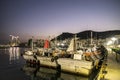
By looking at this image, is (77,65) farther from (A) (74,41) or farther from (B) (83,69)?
(A) (74,41)

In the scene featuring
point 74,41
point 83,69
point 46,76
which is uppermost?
point 74,41

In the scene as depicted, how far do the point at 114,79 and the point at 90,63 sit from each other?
411 inches

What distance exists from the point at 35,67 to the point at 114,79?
1119 inches

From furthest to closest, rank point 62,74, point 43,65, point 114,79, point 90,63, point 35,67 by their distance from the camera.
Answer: point 35,67 < point 43,65 < point 62,74 < point 90,63 < point 114,79

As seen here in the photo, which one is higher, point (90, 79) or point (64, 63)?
point (64, 63)

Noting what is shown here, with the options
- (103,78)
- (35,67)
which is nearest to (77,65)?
(103,78)

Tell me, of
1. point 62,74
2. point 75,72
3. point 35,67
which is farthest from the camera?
point 35,67

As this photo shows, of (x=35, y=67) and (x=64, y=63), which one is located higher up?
(x=64, y=63)

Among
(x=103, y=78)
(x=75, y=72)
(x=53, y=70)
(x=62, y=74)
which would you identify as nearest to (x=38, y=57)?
(x=53, y=70)

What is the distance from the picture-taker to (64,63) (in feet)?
96.8

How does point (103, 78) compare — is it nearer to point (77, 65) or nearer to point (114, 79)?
point (114, 79)

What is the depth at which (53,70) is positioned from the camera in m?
35.2

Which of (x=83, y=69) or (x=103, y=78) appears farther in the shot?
(x=83, y=69)

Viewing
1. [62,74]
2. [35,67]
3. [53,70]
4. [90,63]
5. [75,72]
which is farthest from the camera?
[35,67]
